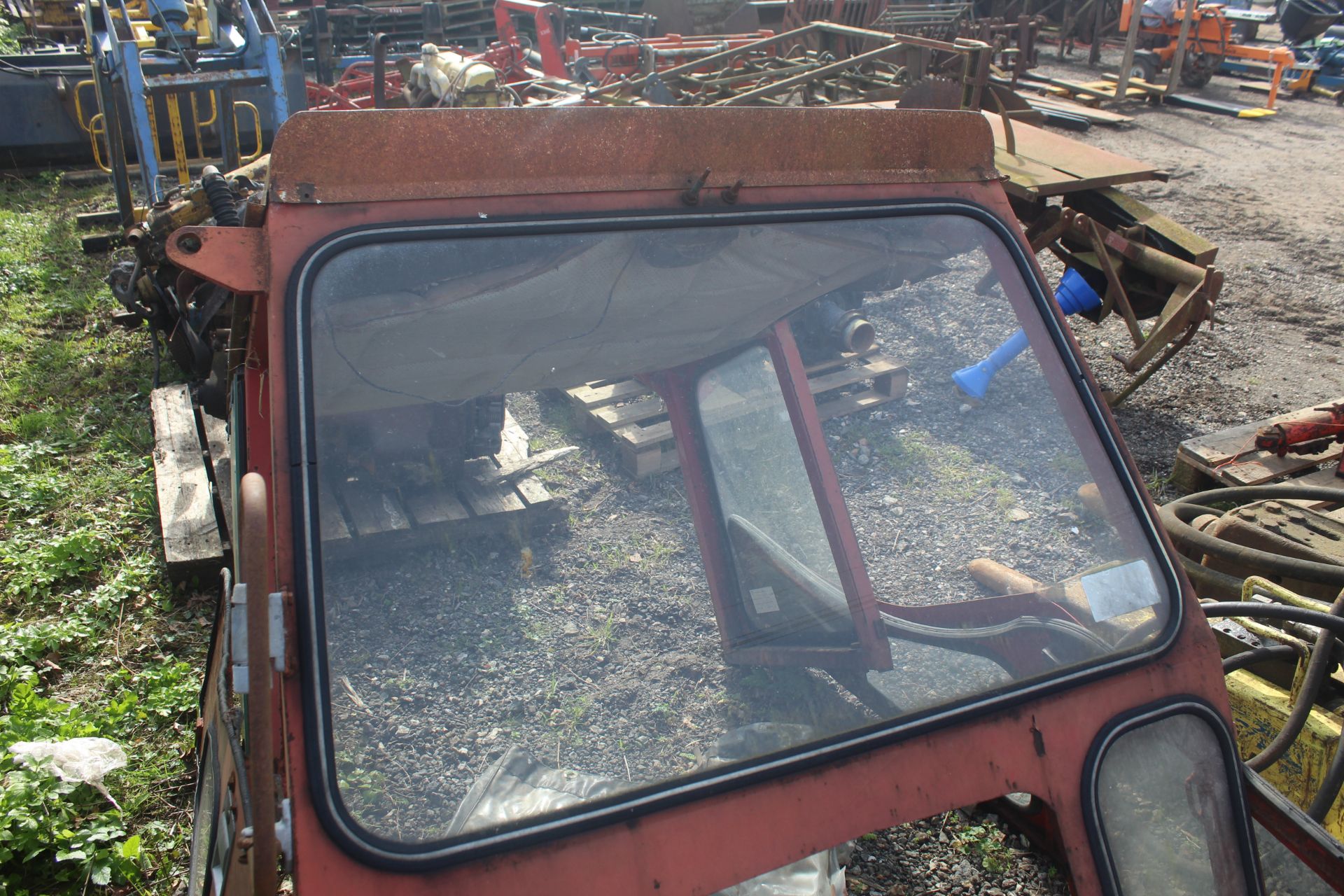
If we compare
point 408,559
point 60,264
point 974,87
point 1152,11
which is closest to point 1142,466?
point 974,87

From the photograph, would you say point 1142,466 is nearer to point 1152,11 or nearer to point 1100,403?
point 1100,403

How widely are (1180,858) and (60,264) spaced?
7.52 meters

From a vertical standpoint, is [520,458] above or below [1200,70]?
above

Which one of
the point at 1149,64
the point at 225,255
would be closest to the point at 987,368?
the point at 225,255

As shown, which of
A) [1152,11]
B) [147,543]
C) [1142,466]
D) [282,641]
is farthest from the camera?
[1152,11]

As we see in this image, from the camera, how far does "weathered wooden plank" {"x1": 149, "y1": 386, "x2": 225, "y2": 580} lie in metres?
3.49

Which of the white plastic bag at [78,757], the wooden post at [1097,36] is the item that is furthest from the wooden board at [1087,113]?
the white plastic bag at [78,757]

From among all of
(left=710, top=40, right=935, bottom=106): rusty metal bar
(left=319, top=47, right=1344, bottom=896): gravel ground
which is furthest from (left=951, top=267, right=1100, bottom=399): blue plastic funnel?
(left=710, top=40, right=935, bottom=106): rusty metal bar

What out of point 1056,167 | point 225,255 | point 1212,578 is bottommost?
point 1212,578

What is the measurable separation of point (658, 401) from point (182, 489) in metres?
3.05

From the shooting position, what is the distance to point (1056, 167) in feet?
16.6

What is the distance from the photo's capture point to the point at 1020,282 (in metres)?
1.59

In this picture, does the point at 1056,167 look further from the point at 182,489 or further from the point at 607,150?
the point at 182,489

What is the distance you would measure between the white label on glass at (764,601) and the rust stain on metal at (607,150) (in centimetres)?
66
